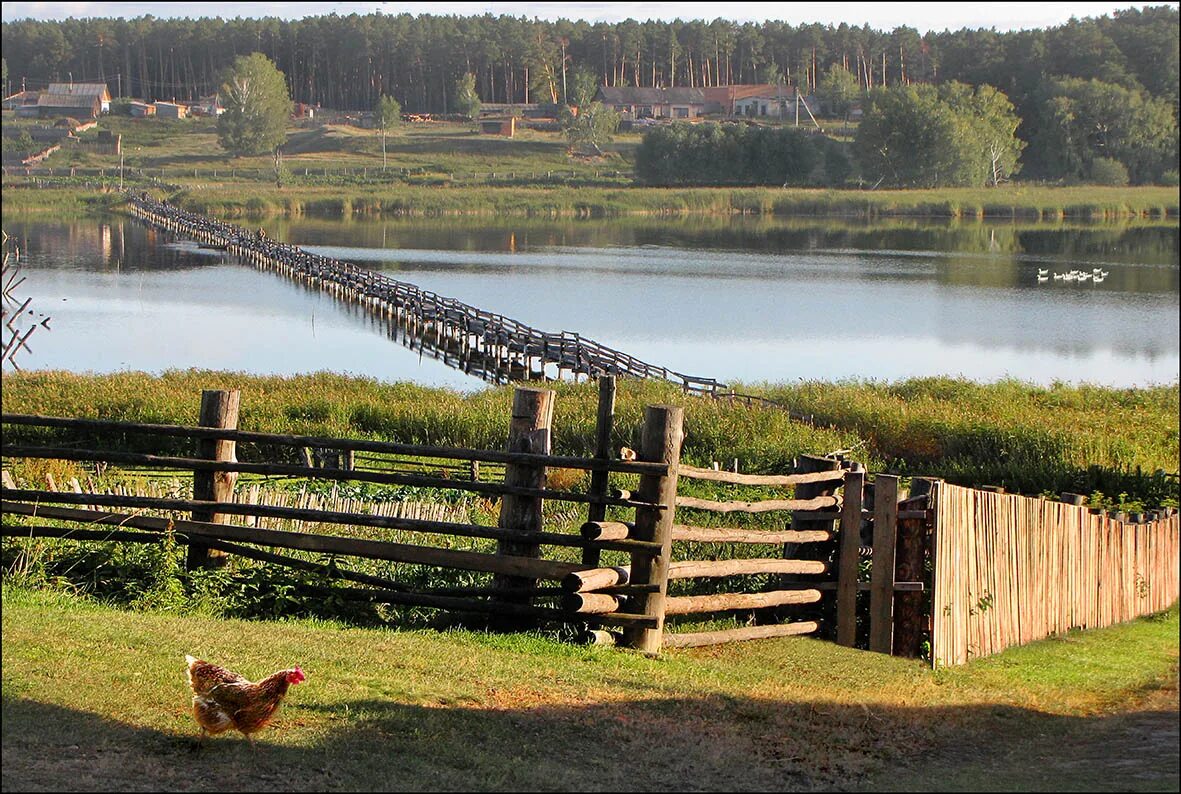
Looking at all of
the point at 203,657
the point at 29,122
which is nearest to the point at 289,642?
the point at 203,657

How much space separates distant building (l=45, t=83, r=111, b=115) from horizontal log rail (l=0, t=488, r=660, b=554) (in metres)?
87.6

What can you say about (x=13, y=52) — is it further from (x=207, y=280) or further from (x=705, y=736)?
(x=705, y=736)

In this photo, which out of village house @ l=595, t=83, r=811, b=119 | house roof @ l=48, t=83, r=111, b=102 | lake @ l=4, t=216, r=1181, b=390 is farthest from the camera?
village house @ l=595, t=83, r=811, b=119

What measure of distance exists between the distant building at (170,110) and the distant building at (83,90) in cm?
1790

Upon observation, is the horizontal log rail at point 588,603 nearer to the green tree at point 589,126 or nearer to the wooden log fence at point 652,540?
the wooden log fence at point 652,540

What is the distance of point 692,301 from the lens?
2576 inches

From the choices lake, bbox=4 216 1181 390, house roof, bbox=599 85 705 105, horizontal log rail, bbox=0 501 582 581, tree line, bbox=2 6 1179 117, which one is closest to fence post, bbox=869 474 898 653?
lake, bbox=4 216 1181 390

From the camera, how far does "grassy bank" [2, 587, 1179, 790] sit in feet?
22.3

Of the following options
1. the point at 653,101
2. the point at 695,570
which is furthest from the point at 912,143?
the point at 695,570

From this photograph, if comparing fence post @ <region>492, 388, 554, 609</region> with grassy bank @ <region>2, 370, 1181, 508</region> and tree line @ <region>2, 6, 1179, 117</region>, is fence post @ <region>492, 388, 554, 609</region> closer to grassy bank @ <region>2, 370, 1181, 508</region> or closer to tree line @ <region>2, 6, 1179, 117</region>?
grassy bank @ <region>2, 370, 1181, 508</region>

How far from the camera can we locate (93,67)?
102250 millimetres

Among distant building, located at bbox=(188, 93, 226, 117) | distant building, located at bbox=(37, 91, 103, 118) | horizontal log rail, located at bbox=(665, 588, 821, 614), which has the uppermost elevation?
distant building, located at bbox=(188, 93, 226, 117)

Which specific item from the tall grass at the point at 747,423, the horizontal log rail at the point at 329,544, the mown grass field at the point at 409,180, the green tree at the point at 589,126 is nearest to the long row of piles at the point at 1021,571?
the horizontal log rail at the point at 329,544

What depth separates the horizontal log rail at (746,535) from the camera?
412 inches
